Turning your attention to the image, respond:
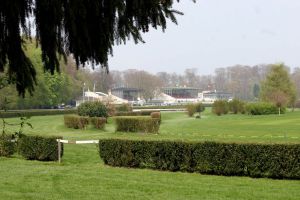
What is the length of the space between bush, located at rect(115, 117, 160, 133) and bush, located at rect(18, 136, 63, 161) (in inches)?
597

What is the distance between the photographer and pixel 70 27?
3090 millimetres

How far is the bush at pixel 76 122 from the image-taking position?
129ft

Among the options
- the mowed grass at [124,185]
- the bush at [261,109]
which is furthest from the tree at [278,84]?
the mowed grass at [124,185]

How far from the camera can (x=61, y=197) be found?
1105cm

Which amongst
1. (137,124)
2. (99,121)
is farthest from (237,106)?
(137,124)

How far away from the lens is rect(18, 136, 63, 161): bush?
19.2 meters

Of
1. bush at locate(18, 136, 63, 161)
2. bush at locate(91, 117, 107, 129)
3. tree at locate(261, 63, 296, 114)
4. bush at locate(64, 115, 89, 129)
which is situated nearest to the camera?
bush at locate(18, 136, 63, 161)

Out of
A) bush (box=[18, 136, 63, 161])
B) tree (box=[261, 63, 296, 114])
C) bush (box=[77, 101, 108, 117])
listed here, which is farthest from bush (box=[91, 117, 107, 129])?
tree (box=[261, 63, 296, 114])

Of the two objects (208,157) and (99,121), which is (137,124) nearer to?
(99,121)

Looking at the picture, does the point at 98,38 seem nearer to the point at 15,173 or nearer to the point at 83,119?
the point at 15,173

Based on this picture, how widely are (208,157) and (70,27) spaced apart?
1232 centimetres

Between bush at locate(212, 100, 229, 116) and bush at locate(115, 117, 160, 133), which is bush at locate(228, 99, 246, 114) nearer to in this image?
bush at locate(212, 100, 229, 116)

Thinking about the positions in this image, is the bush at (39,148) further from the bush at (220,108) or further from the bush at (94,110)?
the bush at (220,108)

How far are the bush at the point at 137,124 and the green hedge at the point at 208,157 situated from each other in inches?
670
